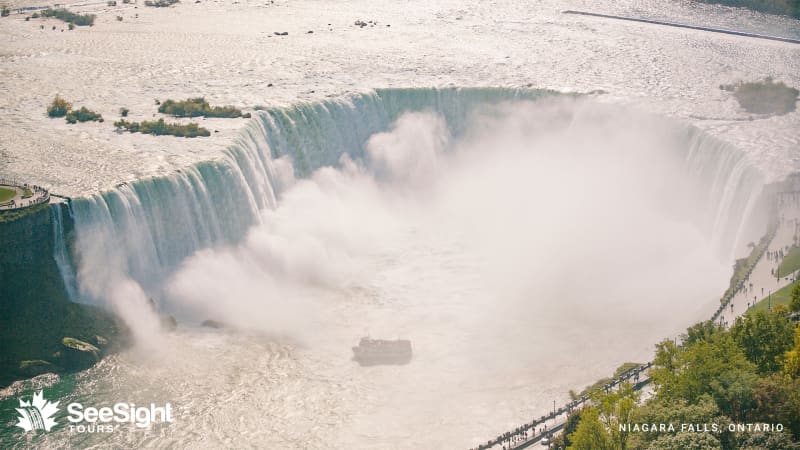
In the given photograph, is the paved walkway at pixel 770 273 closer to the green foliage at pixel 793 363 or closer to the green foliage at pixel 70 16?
the green foliage at pixel 793 363

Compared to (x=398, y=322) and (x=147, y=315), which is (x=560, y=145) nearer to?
(x=398, y=322)

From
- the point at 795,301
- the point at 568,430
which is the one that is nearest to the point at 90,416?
the point at 568,430

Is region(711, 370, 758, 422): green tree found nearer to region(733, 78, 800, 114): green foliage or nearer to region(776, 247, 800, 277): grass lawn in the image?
region(776, 247, 800, 277): grass lawn

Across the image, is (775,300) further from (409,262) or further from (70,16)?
(70,16)

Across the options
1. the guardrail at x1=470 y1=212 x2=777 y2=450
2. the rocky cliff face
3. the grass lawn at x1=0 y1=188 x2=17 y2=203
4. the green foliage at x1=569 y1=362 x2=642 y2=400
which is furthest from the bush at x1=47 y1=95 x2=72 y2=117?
the green foliage at x1=569 y1=362 x2=642 y2=400

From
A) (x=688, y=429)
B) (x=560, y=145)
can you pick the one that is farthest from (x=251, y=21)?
Result: (x=688, y=429)
